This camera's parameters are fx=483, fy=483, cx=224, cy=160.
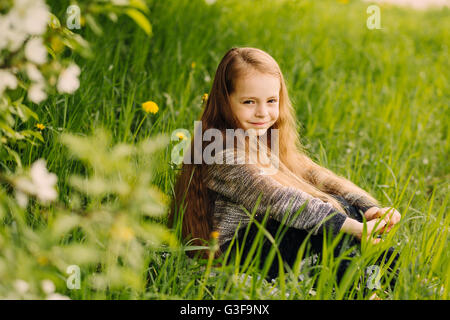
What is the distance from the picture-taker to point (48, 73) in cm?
103

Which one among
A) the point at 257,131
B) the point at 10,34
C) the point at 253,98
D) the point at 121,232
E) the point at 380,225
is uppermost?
the point at 10,34

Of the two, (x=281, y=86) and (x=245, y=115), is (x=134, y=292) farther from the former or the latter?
(x=281, y=86)

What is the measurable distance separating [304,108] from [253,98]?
1.28 metres

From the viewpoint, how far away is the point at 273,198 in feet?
5.45

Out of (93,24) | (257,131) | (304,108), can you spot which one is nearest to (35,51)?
(93,24)

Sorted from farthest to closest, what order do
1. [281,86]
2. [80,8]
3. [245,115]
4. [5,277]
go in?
[281,86], [245,115], [80,8], [5,277]

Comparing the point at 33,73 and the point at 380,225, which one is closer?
the point at 33,73

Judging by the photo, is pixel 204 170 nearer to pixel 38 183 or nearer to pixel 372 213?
pixel 372 213

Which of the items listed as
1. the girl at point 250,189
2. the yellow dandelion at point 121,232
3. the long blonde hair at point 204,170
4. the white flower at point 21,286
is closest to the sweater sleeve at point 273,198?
the girl at point 250,189

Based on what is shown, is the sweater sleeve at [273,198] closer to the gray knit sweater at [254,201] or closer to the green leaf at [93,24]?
the gray knit sweater at [254,201]

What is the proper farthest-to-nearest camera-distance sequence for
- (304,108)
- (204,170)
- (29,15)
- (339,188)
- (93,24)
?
(304,108), (339,188), (204,170), (93,24), (29,15)

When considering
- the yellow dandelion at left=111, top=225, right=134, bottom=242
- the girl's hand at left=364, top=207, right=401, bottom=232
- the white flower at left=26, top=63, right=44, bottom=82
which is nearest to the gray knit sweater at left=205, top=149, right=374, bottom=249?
the girl's hand at left=364, top=207, right=401, bottom=232
